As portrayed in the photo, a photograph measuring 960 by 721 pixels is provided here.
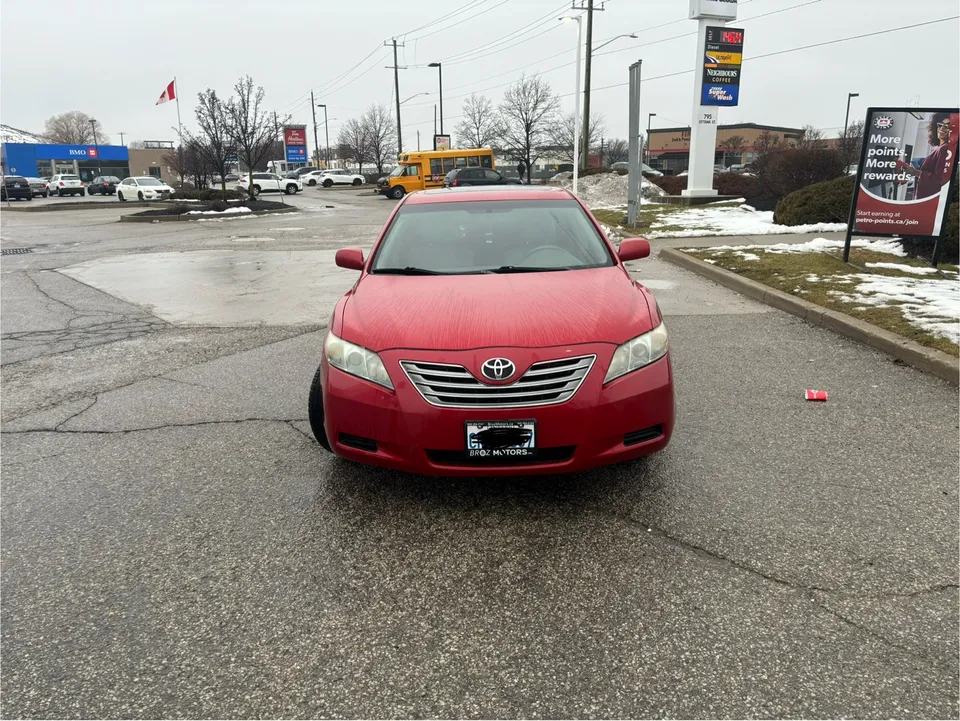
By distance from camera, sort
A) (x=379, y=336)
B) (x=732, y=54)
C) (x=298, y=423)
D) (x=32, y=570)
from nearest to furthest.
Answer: (x=32, y=570) < (x=379, y=336) < (x=298, y=423) < (x=732, y=54)

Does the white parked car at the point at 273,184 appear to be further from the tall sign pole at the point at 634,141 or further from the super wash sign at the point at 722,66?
the tall sign pole at the point at 634,141

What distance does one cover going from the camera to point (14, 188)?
149ft

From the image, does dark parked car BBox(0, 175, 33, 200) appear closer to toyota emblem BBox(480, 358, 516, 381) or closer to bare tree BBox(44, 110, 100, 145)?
toyota emblem BBox(480, 358, 516, 381)

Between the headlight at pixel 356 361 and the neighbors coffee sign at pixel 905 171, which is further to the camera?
the neighbors coffee sign at pixel 905 171


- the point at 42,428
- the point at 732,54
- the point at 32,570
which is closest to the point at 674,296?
the point at 42,428

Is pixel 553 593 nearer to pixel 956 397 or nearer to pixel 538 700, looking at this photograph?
pixel 538 700

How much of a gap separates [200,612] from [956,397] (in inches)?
204

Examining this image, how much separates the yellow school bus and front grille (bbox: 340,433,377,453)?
36.3 metres

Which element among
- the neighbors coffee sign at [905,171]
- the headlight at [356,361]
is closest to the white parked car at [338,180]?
the neighbors coffee sign at [905,171]

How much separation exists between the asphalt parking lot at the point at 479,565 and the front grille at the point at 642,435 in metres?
0.38

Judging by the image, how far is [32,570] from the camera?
2.96 m

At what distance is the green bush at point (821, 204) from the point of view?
14.2 metres

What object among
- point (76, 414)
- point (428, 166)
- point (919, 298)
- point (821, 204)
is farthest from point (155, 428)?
point (428, 166)

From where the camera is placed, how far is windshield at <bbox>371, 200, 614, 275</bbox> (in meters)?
4.34
